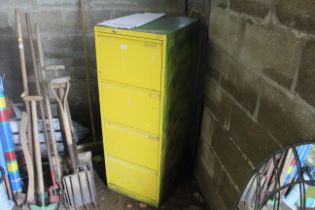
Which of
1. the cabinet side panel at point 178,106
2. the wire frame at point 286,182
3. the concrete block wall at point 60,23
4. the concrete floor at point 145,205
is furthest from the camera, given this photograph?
the concrete block wall at point 60,23

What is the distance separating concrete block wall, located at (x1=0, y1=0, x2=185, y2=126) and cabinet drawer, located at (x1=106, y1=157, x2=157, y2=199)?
98 centimetres

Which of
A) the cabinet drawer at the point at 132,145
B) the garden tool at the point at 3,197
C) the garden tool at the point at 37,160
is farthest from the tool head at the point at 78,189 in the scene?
the garden tool at the point at 3,197

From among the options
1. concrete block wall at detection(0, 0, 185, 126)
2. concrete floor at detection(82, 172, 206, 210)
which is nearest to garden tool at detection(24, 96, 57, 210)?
concrete floor at detection(82, 172, 206, 210)

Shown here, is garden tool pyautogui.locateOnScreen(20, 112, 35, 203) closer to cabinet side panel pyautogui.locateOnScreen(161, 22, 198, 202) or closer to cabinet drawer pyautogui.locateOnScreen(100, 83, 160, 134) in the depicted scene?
cabinet drawer pyautogui.locateOnScreen(100, 83, 160, 134)

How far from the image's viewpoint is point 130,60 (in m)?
1.56

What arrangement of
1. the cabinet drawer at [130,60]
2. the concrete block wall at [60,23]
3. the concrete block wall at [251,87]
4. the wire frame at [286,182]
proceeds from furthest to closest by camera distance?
the concrete block wall at [60,23] → the cabinet drawer at [130,60] → the concrete block wall at [251,87] → the wire frame at [286,182]

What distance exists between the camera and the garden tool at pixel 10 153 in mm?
1737

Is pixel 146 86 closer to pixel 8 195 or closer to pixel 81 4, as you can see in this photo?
pixel 81 4

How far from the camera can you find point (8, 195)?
1940 millimetres

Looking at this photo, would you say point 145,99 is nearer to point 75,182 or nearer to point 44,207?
point 75,182

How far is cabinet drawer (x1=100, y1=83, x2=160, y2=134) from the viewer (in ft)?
5.37

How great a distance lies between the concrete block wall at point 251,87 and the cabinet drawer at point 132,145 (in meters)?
0.42

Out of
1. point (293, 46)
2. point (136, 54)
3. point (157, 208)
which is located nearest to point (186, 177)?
point (157, 208)

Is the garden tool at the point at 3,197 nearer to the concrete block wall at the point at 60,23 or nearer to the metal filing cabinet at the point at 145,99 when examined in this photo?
the metal filing cabinet at the point at 145,99
